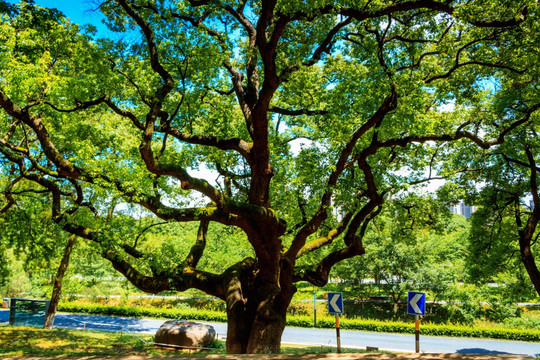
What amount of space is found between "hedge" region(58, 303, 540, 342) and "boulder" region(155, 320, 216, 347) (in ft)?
48.1

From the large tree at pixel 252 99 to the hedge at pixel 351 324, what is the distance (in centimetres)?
1787

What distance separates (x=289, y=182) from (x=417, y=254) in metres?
20.1

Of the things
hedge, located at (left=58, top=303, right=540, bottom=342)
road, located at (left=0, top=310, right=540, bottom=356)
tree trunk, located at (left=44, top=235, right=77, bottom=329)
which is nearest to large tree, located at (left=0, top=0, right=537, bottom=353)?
tree trunk, located at (left=44, top=235, right=77, bottom=329)

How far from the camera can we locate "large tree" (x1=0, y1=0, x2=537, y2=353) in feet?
29.0

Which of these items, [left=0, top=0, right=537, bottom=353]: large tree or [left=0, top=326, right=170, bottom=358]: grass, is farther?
[left=0, top=326, right=170, bottom=358]: grass

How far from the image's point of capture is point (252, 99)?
1093 centimetres

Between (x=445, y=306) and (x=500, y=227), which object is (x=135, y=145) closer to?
(x=500, y=227)

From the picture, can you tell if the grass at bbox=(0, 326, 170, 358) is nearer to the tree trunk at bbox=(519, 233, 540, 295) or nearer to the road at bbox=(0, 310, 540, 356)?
the road at bbox=(0, 310, 540, 356)

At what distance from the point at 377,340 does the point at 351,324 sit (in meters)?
5.32

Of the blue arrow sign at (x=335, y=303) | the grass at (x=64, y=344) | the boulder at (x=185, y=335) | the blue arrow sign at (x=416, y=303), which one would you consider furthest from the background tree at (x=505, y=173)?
the grass at (x=64, y=344)

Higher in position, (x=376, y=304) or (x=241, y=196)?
(x=241, y=196)

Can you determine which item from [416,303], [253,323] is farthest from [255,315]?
[416,303]

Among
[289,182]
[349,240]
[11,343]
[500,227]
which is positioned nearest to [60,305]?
[11,343]

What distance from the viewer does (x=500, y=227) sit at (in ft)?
51.9
